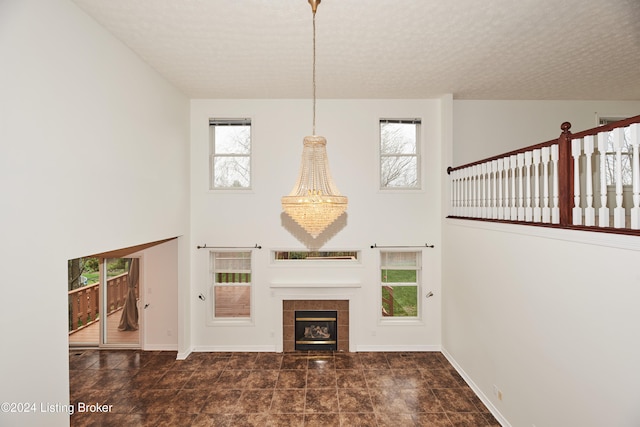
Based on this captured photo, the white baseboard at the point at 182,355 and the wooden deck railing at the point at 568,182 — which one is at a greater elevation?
the wooden deck railing at the point at 568,182

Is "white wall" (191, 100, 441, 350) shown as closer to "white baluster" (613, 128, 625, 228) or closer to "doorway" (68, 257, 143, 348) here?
"doorway" (68, 257, 143, 348)

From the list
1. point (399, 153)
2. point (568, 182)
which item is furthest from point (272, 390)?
point (399, 153)

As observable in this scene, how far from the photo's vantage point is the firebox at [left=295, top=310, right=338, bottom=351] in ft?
19.1

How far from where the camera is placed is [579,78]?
486 centimetres

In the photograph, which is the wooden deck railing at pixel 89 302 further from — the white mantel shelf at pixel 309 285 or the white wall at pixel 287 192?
the white mantel shelf at pixel 309 285

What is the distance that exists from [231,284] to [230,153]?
8.97 ft

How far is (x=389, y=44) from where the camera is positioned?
12.7ft

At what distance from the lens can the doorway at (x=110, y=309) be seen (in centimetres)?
608

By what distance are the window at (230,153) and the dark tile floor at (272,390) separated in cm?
351

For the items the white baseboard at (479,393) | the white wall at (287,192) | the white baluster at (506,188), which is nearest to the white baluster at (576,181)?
the white baluster at (506,188)

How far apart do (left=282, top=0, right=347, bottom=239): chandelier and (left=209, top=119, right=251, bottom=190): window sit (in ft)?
10.1

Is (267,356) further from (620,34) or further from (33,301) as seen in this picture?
(620,34)

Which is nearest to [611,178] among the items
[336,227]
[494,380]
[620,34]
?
[620,34]

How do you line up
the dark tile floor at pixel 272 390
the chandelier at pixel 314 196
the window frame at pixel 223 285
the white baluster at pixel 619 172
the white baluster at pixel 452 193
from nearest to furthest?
1. the white baluster at pixel 619 172
2. the chandelier at pixel 314 196
3. the dark tile floor at pixel 272 390
4. the white baluster at pixel 452 193
5. the window frame at pixel 223 285
